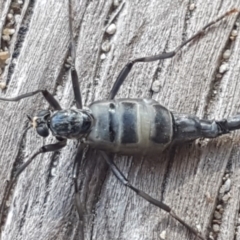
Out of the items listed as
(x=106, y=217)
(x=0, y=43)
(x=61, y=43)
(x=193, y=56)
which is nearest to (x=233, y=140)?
(x=193, y=56)

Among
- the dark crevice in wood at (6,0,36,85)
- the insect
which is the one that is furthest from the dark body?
the dark crevice in wood at (6,0,36,85)

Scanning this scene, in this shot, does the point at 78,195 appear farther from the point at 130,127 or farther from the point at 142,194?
the point at 130,127

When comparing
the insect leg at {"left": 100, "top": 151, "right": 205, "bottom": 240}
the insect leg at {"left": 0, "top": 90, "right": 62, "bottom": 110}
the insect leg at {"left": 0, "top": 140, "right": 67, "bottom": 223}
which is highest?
the insect leg at {"left": 0, "top": 90, "right": 62, "bottom": 110}

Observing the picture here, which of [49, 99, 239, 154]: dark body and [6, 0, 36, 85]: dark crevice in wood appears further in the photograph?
[6, 0, 36, 85]: dark crevice in wood

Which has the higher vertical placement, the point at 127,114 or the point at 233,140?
the point at 127,114

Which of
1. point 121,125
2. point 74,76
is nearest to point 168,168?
point 121,125

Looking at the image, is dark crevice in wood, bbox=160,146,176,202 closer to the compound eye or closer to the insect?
the insect

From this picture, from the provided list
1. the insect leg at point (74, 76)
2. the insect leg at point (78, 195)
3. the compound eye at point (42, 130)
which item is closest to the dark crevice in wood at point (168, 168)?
the insect leg at point (78, 195)

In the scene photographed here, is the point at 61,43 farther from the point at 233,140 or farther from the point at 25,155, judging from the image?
the point at 233,140
